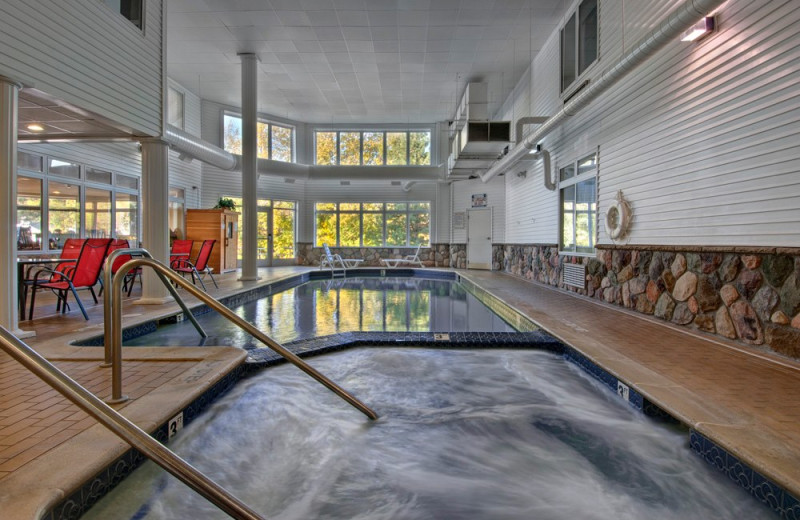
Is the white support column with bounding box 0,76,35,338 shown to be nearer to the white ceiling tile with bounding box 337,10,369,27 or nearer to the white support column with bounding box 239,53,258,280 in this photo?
the white ceiling tile with bounding box 337,10,369,27

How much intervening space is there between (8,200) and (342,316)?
3.45 meters

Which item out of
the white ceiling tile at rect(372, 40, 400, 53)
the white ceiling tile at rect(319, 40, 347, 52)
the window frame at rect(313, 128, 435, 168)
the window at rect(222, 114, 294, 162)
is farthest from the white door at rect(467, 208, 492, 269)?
the white ceiling tile at rect(319, 40, 347, 52)

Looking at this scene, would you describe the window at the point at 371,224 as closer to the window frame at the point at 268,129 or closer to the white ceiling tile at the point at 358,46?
the window frame at the point at 268,129

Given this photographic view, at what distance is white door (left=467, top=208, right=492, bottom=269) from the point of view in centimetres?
1264

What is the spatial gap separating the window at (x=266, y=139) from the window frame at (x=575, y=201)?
819 centimetres

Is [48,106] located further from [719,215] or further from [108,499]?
[719,215]

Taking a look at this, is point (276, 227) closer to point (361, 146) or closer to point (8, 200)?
point (361, 146)

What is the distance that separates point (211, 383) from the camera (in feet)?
8.66

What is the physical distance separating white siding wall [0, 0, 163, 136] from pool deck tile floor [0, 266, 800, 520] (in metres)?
2.25

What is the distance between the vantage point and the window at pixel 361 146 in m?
13.9

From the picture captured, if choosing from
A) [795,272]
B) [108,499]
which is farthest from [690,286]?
[108,499]

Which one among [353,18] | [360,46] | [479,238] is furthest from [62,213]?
[479,238]

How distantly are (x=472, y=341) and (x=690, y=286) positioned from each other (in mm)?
2154

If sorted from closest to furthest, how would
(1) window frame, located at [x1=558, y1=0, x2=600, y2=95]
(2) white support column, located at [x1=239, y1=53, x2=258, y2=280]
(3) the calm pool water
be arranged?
(3) the calm pool water → (1) window frame, located at [x1=558, y1=0, x2=600, y2=95] → (2) white support column, located at [x1=239, y1=53, x2=258, y2=280]
